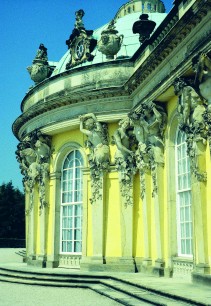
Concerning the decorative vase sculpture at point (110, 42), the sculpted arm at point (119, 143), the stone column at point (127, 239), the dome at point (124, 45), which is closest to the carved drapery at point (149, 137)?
the sculpted arm at point (119, 143)

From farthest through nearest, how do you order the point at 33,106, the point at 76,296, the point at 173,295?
the point at 33,106 < the point at 76,296 < the point at 173,295

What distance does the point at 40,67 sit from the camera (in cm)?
1939

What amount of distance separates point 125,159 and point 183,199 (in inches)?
125

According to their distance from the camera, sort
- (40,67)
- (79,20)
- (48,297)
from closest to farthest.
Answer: (48,297), (79,20), (40,67)

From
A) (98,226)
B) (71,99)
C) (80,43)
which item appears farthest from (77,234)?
(80,43)

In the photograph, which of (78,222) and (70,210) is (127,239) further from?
(70,210)

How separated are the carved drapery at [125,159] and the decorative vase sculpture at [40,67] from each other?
6.06 meters

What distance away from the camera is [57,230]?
16.8 metres

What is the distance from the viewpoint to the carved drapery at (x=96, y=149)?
15.1 meters

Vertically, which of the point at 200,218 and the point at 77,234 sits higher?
the point at 200,218

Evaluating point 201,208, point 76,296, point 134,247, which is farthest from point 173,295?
point 134,247

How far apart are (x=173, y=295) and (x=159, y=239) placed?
162 inches

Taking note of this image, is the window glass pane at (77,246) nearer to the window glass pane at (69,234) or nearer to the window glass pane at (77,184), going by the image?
the window glass pane at (69,234)

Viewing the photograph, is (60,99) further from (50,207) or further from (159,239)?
(159,239)
